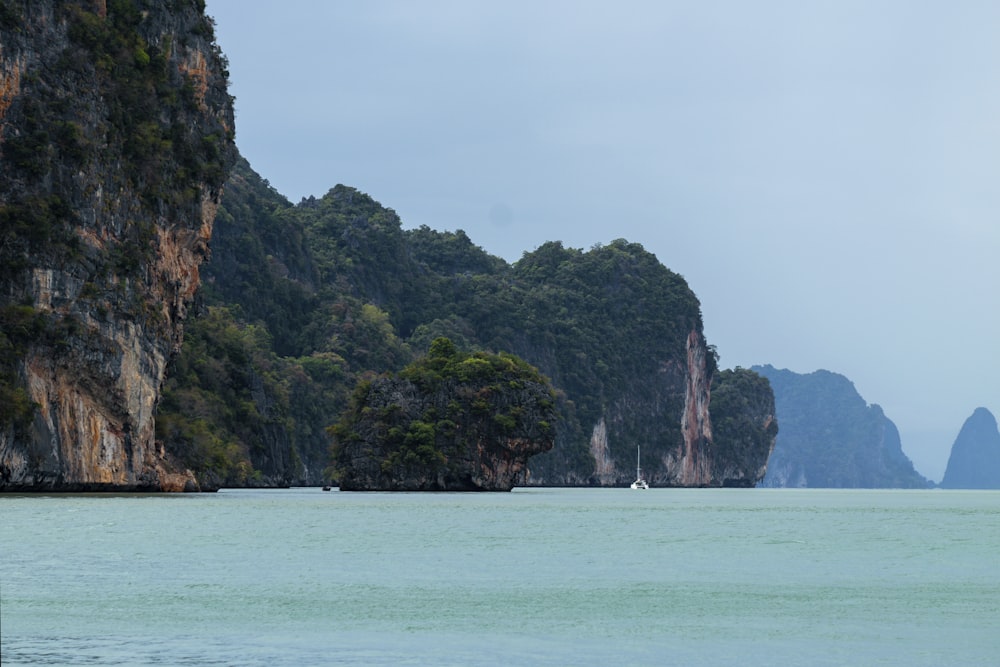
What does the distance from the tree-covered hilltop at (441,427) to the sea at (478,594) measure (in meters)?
54.5

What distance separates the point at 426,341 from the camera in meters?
188

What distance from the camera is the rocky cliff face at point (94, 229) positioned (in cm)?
7069

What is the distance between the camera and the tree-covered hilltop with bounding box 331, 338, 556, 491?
11125cm

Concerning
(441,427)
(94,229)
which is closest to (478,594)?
(94,229)

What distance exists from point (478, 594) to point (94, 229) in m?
52.3

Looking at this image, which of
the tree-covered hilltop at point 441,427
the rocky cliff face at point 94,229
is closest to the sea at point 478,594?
the rocky cliff face at point 94,229

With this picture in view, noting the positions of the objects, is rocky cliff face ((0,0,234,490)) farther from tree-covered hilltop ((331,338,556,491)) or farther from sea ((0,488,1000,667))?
tree-covered hilltop ((331,338,556,491))

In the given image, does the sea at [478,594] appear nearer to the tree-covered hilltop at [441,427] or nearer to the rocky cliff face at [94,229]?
the rocky cliff face at [94,229]

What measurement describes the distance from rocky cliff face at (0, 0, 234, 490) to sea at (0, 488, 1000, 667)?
1606 centimetres

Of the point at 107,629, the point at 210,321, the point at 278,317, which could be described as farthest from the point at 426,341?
the point at 107,629

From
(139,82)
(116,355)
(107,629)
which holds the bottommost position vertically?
(107,629)

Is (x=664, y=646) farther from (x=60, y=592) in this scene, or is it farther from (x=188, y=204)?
(x=188, y=204)

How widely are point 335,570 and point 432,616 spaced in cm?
950

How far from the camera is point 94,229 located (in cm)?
7656
